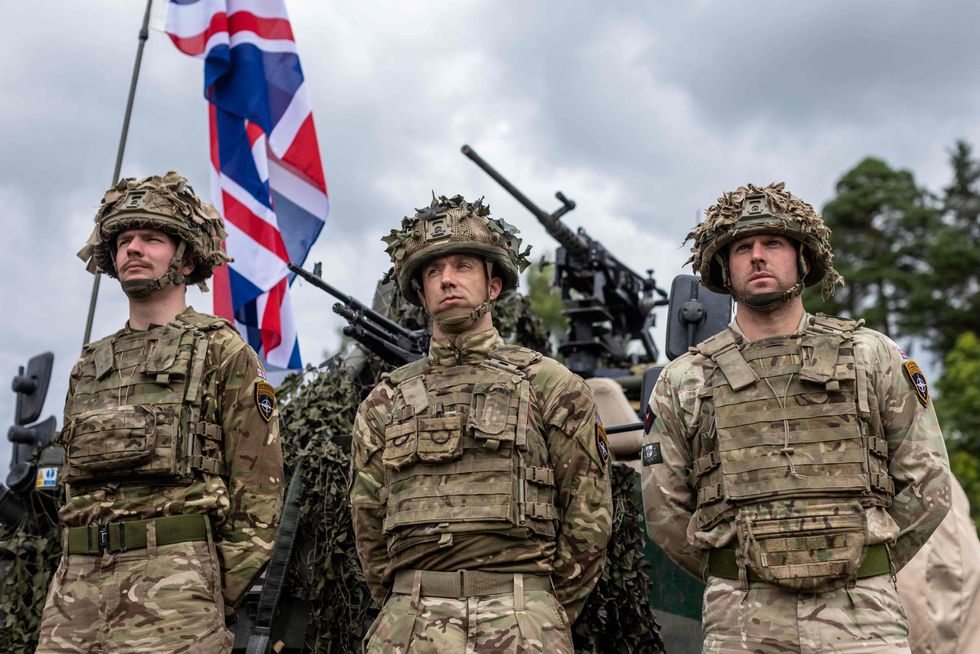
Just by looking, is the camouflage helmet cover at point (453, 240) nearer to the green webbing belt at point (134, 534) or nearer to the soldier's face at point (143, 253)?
the soldier's face at point (143, 253)

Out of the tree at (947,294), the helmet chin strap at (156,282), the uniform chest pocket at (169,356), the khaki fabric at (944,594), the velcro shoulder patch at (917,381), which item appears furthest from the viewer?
the tree at (947,294)

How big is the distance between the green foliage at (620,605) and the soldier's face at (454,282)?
2034mm

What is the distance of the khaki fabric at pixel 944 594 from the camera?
680cm

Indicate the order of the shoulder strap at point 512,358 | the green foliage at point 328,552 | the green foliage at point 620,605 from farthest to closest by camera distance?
the green foliage at point 328,552
the green foliage at point 620,605
the shoulder strap at point 512,358

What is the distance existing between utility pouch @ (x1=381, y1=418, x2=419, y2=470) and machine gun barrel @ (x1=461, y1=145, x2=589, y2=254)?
25.4ft

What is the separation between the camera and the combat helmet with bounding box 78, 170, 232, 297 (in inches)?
190

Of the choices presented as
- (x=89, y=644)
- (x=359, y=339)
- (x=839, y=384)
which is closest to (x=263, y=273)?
(x=359, y=339)

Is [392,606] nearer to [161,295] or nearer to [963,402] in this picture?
[161,295]

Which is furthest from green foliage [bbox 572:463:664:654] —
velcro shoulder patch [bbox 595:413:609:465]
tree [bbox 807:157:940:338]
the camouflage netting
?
tree [bbox 807:157:940:338]

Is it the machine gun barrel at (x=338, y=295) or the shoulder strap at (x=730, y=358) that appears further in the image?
the machine gun barrel at (x=338, y=295)

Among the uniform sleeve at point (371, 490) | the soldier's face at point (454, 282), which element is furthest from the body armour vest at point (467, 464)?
the soldier's face at point (454, 282)

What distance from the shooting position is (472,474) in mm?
4117

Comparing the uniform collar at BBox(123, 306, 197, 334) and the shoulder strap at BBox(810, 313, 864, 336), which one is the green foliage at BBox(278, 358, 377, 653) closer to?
the uniform collar at BBox(123, 306, 197, 334)

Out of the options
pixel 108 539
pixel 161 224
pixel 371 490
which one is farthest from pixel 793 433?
pixel 161 224
